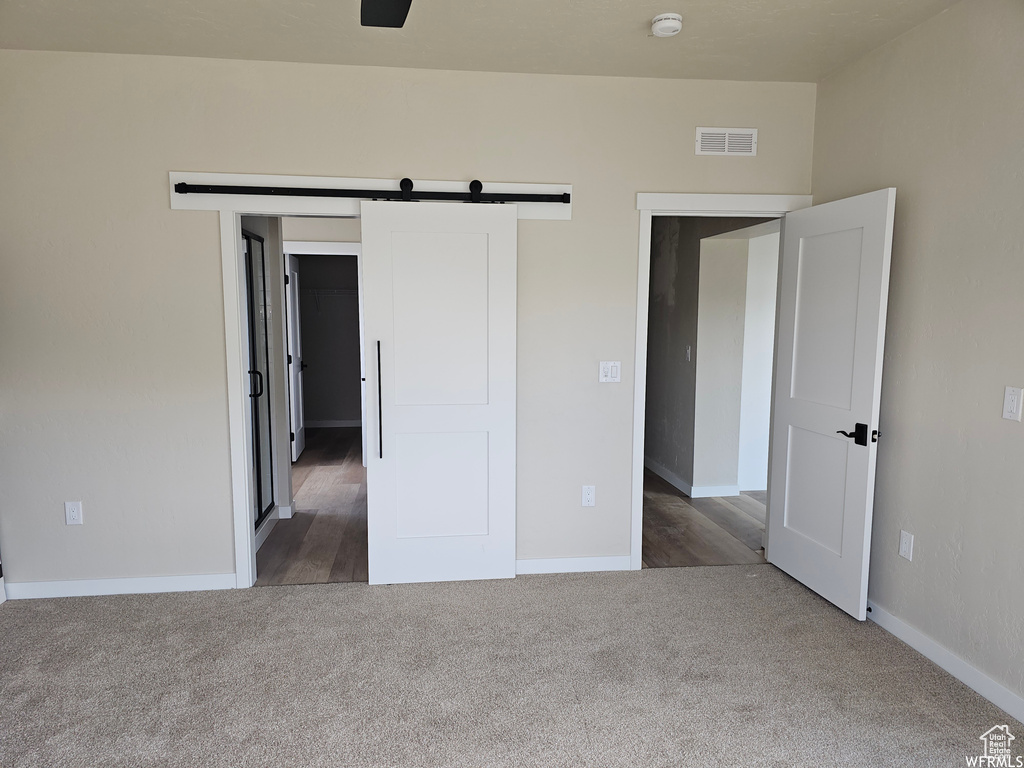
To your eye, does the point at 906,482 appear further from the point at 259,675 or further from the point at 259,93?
the point at 259,93

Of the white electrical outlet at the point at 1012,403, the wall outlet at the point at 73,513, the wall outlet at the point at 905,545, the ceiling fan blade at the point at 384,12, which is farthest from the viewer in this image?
the wall outlet at the point at 73,513

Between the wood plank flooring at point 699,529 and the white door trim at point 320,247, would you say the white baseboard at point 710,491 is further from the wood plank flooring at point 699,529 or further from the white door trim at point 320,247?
the white door trim at point 320,247

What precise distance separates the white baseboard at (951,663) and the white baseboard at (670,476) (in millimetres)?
2117

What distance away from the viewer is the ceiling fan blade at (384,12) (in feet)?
5.70

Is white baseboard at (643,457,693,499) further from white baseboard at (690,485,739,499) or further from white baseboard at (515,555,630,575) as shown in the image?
white baseboard at (515,555,630,575)

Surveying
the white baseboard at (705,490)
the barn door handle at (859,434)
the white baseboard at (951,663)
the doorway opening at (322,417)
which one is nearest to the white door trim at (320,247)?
the doorway opening at (322,417)

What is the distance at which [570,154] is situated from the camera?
10.8 feet

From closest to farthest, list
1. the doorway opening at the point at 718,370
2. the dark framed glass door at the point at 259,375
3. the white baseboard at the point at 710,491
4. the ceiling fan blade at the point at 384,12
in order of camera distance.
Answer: the ceiling fan blade at the point at 384,12
the dark framed glass door at the point at 259,375
the doorway opening at the point at 718,370
the white baseboard at the point at 710,491

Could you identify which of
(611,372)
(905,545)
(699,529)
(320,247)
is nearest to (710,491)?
(699,529)

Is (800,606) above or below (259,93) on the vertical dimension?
below

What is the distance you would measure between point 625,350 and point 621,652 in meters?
1.54

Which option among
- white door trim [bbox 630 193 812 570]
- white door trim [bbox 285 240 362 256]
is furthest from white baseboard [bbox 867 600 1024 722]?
white door trim [bbox 285 240 362 256]

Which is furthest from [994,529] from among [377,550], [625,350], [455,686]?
[377,550]

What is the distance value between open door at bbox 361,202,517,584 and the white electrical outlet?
81.0 inches
